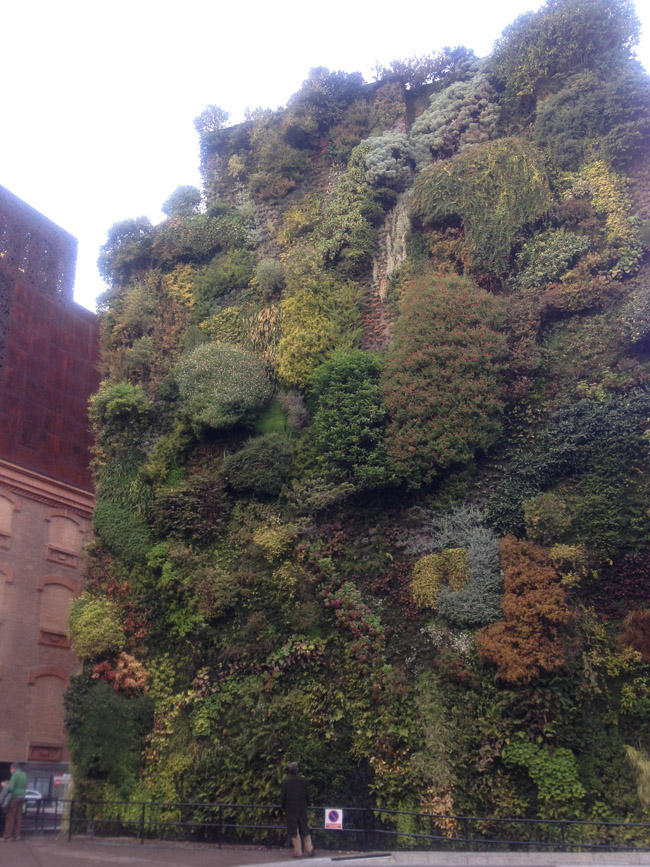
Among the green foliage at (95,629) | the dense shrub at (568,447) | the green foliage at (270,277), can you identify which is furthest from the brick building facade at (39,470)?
the dense shrub at (568,447)

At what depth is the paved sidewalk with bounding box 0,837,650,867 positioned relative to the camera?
8.88m

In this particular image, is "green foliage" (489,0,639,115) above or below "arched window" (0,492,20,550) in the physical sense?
above

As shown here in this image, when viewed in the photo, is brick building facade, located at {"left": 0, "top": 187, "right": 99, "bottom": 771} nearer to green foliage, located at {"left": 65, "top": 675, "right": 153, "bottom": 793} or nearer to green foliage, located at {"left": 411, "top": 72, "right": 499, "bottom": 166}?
green foliage, located at {"left": 65, "top": 675, "right": 153, "bottom": 793}

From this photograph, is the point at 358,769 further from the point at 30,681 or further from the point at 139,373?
the point at 139,373

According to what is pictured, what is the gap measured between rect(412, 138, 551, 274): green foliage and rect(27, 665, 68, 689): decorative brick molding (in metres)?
14.8

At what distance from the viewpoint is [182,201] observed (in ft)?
76.9

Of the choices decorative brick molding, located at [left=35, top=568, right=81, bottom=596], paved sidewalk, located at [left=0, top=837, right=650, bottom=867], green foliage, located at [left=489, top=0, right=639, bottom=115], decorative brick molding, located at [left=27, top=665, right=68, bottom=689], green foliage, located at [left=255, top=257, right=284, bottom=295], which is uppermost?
green foliage, located at [left=489, top=0, right=639, bottom=115]

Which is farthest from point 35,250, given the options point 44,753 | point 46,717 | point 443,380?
point 443,380

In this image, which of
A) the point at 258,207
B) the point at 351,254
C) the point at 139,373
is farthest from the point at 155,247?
the point at 351,254

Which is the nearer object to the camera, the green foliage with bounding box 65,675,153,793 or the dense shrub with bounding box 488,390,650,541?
the dense shrub with bounding box 488,390,650,541

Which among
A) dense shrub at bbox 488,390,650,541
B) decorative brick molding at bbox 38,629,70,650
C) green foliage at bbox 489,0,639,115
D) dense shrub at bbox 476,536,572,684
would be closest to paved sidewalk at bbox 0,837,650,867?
dense shrub at bbox 476,536,572,684

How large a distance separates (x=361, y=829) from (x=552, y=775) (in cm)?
298

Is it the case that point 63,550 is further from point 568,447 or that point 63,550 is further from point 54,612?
point 568,447

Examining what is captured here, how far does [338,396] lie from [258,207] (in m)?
9.53
